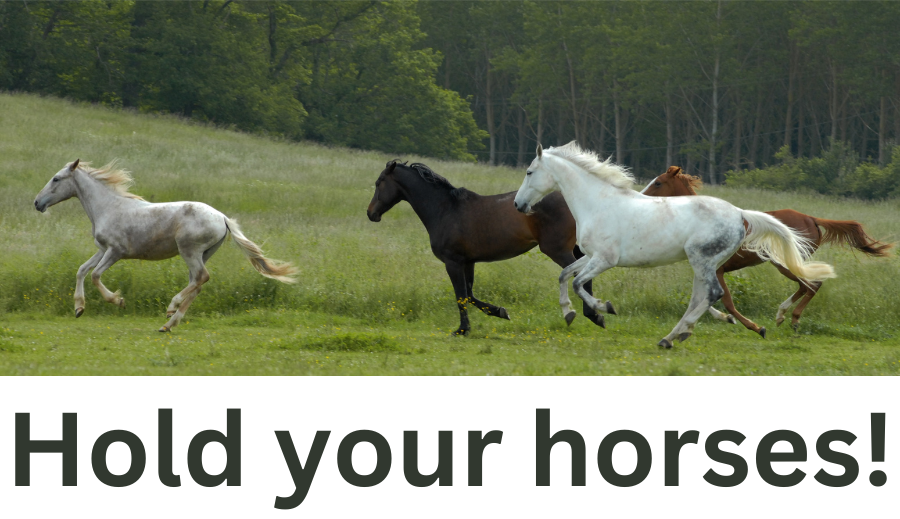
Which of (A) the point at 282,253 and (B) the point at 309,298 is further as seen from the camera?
(A) the point at 282,253

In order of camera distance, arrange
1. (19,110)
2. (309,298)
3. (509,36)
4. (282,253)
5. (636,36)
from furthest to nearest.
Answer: (509,36) → (636,36) → (19,110) → (282,253) → (309,298)

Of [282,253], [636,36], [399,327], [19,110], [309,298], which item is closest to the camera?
[399,327]

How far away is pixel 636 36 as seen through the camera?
205ft

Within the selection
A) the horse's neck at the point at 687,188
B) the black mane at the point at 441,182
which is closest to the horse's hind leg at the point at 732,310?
the horse's neck at the point at 687,188

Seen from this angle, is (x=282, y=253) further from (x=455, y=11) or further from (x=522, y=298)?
(x=455, y=11)

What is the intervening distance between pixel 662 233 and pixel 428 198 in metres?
3.31

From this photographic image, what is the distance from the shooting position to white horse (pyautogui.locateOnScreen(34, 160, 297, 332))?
37.7 feet

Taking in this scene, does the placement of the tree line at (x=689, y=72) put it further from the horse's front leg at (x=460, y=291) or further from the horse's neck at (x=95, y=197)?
the horse's neck at (x=95, y=197)

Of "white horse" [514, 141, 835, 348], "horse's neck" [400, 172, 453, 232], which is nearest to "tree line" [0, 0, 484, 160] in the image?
"horse's neck" [400, 172, 453, 232]

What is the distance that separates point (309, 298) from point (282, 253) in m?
2.61

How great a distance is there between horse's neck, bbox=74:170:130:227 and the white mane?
5.77 meters

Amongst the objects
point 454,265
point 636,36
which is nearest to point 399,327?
point 454,265

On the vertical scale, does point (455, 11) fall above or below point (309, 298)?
above

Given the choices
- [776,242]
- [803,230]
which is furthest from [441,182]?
[803,230]
